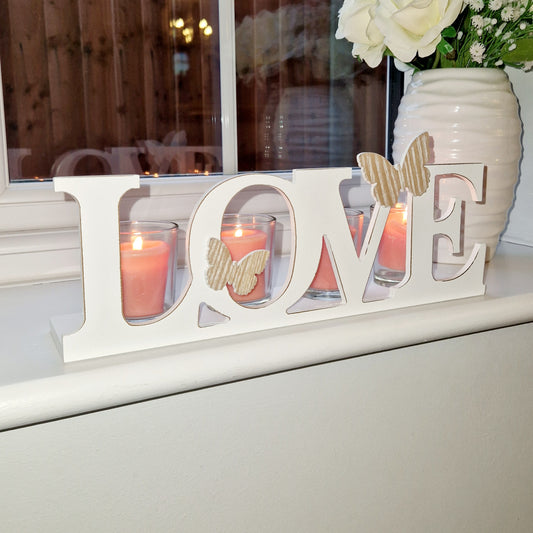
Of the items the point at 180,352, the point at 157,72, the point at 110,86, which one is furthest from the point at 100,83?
the point at 180,352

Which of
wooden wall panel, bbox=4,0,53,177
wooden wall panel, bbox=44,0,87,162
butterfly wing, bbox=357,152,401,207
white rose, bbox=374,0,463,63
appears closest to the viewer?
butterfly wing, bbox=357,152,401,207

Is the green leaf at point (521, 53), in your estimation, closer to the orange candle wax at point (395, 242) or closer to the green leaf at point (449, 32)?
the green leaf at point (449, 32)

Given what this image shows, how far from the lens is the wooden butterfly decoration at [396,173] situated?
0.57 meters

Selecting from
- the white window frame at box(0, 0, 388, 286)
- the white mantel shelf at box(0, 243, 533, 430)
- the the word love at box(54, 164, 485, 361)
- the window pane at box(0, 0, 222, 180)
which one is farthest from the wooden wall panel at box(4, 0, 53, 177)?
the the word love at box(54, 164, 485, 361)

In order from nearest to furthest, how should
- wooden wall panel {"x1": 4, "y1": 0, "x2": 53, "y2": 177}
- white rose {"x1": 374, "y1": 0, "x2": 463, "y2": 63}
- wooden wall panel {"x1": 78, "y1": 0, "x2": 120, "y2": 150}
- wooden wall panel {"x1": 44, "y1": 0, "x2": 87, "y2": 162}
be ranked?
white rose {"x1": 374, "y1": 0, "x2": 463, "y2": 63} < wooden wall panel {"x1": 4, "y1": 0, "x2": 53, "y2": 177} < wooden wall panel {"x1": 44, "y1": 0, "x2": 87, "y2": 162} < wooden wall panel {"x1": 78, "y1": 0, "x2": 120, "y2": 150}

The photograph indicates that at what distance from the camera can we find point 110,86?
137 centimetres

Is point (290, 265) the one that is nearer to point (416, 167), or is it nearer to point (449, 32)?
point (416, 167)

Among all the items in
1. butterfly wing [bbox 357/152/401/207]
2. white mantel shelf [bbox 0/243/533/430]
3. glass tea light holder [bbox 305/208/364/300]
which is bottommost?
white mantel shelf [bbox 0/243/533/430]

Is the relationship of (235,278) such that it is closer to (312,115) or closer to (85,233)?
(85,233)

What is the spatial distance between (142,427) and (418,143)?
0.39 m

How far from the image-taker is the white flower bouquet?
69 cm

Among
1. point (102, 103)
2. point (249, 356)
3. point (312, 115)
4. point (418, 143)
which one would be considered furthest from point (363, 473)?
point (102, 103)

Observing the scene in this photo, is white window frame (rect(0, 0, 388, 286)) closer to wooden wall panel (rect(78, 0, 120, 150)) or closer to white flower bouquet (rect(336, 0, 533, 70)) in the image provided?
white flower bouquet (rect(336, 0, 533, 70))

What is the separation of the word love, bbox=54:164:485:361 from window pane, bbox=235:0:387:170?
0.57 m
